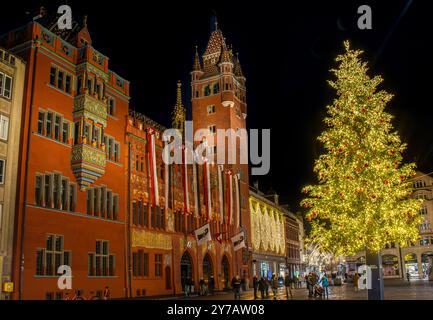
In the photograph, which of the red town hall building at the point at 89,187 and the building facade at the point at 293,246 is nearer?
the red town hall building at the point at 89,187

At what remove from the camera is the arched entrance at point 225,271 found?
5384cm

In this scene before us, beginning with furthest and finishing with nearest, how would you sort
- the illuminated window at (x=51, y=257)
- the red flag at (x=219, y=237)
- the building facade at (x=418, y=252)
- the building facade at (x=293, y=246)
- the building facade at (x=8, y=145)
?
the building facade at (x=293, y=246) → the building facade at (x=418, y=252) → the red flag at (x=219, y=237) → the illuminated window at (x=51, y=257) → the building facade at (x=8, y=145)

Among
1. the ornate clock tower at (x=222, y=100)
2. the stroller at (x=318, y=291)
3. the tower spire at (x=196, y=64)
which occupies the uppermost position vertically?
the tower spire at (x=196, y=64)

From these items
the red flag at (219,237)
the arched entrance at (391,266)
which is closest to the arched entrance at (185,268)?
the red flag at (219,237)

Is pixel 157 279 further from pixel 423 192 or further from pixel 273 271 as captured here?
pixel 423 192

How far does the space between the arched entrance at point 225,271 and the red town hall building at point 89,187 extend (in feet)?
24.5

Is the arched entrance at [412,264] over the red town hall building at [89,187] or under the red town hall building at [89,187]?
under

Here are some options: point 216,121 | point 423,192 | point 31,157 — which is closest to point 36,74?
point 31,157

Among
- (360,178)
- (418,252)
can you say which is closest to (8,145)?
(360,178)

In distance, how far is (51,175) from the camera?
1136 inches

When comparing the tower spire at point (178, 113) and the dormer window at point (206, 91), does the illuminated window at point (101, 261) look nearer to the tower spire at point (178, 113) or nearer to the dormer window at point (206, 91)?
the dormer window at point (206, 91)

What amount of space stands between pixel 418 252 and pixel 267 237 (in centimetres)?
2951

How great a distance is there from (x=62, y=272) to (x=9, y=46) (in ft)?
51.6

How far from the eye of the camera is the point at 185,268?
44.7m
